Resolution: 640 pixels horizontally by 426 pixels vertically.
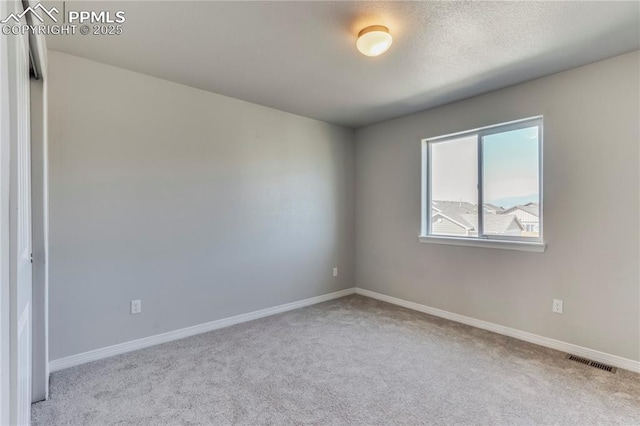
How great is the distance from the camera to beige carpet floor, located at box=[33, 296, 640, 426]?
189 cm

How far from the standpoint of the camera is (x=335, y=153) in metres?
4.45

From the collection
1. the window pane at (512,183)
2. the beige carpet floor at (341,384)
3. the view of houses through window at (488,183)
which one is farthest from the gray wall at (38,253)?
the window pane at (512,183)

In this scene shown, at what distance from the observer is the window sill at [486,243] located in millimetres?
2930

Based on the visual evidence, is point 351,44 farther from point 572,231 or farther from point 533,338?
point 533,338

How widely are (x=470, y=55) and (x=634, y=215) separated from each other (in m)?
1.74

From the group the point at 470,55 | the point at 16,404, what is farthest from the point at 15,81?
the point at 470,55

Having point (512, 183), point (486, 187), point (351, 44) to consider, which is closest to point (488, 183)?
point (486, 187)

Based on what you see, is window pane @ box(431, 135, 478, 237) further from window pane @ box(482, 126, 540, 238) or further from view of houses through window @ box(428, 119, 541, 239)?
window pane @ box(482, 126, 540, 238)

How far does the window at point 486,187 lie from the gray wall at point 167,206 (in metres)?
1.47

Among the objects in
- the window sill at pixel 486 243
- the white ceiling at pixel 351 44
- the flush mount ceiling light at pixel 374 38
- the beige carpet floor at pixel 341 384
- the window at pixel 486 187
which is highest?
the white ceiling at pixel 351 44

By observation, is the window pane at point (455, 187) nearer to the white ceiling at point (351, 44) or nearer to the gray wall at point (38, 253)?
the white ceiling at point (351, 44)

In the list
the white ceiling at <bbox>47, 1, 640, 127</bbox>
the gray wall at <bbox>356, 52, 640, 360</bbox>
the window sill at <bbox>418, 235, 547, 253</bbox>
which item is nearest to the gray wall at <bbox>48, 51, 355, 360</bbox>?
the white ceiling at <bbox>47, 1, 640, 127</bbox>

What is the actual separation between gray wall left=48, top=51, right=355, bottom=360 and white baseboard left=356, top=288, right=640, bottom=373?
133 cm

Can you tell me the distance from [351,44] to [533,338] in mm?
2997
